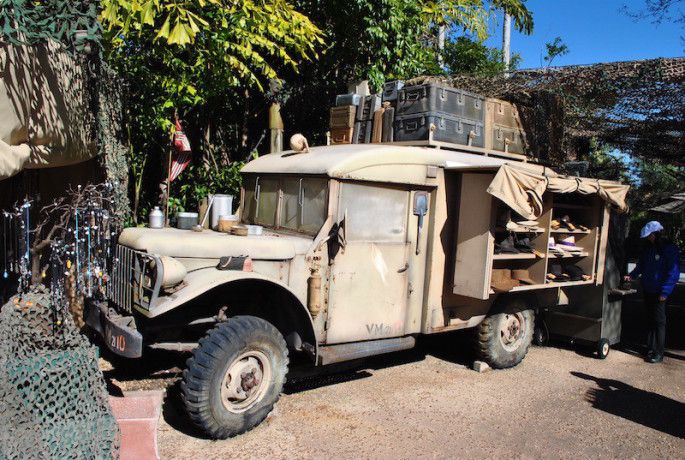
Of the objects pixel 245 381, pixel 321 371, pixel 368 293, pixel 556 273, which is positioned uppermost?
pixel 556 273

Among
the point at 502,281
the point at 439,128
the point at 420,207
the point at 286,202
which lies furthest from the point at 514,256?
the point at 286,202

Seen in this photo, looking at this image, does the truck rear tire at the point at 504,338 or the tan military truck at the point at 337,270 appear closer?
the tan military truck at the point at 337,270

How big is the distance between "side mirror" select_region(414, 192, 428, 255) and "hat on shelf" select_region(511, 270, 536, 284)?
4.31ft

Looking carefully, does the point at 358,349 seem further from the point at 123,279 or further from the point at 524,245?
the point at 524,245

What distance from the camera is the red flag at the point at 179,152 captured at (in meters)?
7.24

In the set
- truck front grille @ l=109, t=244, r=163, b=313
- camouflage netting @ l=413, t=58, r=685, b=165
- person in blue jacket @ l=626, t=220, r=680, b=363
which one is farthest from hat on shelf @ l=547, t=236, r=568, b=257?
truck front grille @ l=109, t=244, r=163, b=313

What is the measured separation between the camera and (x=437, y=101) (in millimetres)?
5777

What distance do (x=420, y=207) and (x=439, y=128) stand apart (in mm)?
996

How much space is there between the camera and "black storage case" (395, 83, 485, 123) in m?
5.77

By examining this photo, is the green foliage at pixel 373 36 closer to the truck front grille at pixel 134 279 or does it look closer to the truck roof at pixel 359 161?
the truck roof at pixel 359 161

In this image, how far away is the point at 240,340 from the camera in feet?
13.5

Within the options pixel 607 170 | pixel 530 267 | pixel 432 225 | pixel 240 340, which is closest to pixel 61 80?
pixel 240 340

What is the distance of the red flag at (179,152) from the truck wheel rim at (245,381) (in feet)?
12.5

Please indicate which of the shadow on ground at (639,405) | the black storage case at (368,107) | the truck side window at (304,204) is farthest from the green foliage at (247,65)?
the shadow on ground at (639,405)
